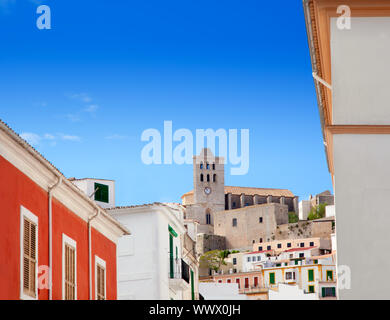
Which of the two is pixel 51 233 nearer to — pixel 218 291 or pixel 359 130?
pixel 359 130

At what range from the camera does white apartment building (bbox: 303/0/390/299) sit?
1362 centimetres

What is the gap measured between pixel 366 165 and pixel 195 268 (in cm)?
2518

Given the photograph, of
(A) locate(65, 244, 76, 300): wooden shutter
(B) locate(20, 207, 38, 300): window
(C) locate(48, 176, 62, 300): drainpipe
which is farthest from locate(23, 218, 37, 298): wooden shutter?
(A) locate(65, 244, 76, 300): wooden shutter

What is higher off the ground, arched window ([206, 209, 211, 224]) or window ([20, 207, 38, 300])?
arched window ([206, 209, 211, 224])

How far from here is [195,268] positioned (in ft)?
127

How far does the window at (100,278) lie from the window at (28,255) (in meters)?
4.59

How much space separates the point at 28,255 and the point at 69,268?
2.83m

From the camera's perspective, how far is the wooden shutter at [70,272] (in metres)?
18.6

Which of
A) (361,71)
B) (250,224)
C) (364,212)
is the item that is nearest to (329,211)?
(250,224)

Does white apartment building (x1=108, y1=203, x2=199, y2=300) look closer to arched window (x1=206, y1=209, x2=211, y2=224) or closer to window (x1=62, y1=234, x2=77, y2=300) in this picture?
window (x1=62, y1=234, x2=77, y2=300)

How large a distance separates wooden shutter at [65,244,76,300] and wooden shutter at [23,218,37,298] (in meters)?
2.16
